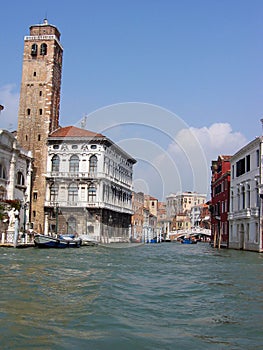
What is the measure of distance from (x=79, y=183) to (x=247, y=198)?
14.0 m

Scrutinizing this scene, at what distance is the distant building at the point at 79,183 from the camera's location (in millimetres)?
37031

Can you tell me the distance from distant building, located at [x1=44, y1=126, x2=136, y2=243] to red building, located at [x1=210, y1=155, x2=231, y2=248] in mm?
8345

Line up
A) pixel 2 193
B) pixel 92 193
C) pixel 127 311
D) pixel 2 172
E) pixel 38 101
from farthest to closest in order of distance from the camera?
pixel 38 101
pixel 92 193
pixel 2 172
pixel 2 193
pixel 127 311

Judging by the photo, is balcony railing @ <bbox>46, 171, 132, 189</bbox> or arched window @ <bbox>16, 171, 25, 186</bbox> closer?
arched window @ <bbox>16, 171, 25, 186</bbox>

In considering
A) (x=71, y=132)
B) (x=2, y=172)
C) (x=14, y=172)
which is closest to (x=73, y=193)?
(x=71, y=132)

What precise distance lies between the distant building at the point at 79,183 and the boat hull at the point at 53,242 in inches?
286

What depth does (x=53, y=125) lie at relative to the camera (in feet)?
127

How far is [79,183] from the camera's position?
37344mm

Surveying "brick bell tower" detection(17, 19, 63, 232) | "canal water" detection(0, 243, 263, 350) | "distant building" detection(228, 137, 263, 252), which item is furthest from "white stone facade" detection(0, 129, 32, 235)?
"canal water" detection(0, 243, 263, 350)

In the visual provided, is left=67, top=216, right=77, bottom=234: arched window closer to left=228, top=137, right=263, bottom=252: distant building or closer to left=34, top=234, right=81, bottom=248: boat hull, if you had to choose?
left=34, top=234, right=81, bottom=248: boat hull

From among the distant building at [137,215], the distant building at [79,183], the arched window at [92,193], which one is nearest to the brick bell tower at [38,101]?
the distant building at [79,183]

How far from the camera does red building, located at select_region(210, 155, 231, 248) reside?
117 ft

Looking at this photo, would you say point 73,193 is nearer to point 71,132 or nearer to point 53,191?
point 53,191

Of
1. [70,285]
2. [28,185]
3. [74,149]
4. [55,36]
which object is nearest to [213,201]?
[74,149]
